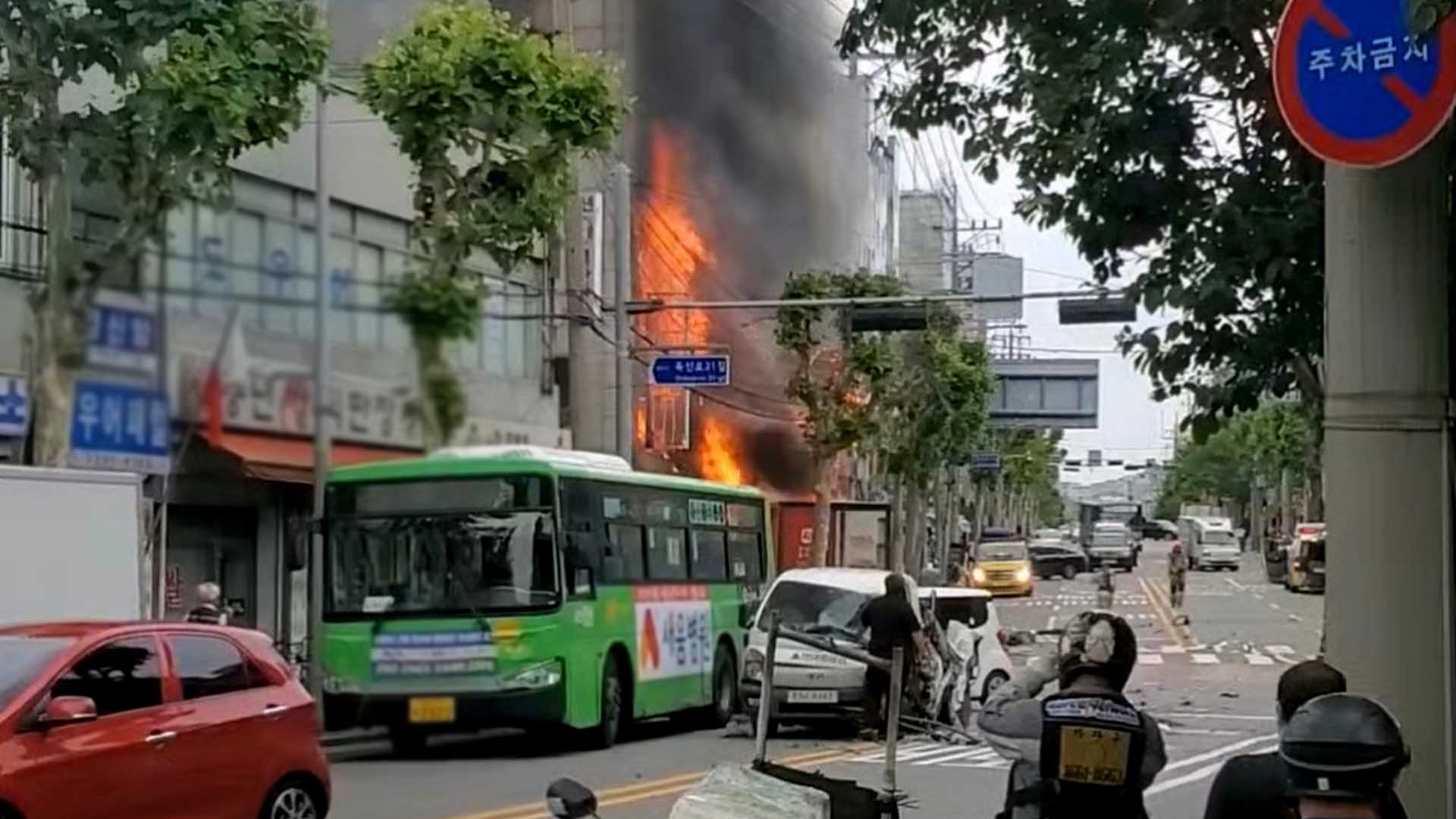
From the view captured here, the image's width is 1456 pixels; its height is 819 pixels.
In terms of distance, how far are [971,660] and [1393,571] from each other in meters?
16.1

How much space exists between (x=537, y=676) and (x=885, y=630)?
342 inches

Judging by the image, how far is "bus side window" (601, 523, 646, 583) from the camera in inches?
398

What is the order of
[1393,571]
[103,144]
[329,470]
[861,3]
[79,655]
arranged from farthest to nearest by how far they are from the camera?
1. [79,655]
2. [861,3]
3. [1393,571]
4. [103,144]
5. [329,470]

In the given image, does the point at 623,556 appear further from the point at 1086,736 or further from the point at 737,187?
the point at 1086,736

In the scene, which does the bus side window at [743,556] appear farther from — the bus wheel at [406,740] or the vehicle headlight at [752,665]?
the bus wheel at [406,740]

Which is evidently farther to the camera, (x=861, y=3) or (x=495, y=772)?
(x=495, y=772)

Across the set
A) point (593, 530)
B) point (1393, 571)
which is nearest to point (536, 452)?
point (1393, 571)

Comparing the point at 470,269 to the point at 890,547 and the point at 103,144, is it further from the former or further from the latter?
the point at 890,547

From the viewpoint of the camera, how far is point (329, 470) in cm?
267

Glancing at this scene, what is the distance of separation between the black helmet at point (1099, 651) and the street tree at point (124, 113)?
272cm

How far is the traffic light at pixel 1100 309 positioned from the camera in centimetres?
831

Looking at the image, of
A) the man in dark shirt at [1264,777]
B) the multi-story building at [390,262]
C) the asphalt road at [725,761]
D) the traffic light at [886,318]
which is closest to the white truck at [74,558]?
the asphalt road at [725,761]

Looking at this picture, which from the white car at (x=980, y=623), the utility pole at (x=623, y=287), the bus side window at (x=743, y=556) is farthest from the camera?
the white car at (x=980, y=623)

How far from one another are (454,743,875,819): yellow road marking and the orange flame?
12.7ft
